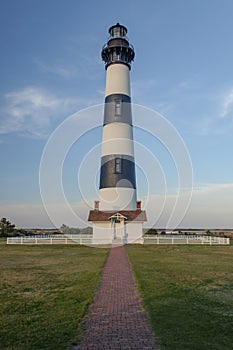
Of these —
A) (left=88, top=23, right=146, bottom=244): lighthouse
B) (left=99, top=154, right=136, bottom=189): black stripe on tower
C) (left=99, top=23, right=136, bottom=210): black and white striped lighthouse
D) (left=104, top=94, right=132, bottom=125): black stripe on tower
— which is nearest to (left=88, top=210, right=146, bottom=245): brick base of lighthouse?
(left=88, top=23, right=146, bottom=244): lighthouse

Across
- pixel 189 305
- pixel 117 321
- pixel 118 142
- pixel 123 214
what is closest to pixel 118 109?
pixel 118 142

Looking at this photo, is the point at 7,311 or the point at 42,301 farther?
the point at 42,301

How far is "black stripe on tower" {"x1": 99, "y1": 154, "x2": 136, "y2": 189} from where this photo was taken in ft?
83.9

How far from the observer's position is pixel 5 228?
41.2 meters

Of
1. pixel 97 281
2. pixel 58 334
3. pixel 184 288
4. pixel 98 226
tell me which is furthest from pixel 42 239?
pixel 58 334

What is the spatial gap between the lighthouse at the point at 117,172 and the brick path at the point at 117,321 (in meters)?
16.5

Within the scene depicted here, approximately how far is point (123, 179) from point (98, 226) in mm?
4114

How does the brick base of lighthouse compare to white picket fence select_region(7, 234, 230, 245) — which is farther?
the brick base of lighthouse

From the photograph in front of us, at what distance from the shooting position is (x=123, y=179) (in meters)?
25.5

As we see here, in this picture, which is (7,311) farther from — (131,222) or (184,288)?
(131,222)

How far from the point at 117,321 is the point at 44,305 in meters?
1.95

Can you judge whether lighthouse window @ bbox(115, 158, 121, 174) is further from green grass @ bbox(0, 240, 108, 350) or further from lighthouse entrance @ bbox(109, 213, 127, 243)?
green grass @ bbox(0, 240, 108, 350)

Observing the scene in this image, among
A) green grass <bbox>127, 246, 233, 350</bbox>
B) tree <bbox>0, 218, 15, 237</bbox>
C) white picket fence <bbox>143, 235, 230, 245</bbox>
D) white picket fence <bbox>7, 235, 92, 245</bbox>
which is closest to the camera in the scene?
green grass <bbox>127, 246, 233, 350</bbox>

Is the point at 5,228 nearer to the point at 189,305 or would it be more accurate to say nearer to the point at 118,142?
the point at 118,142
